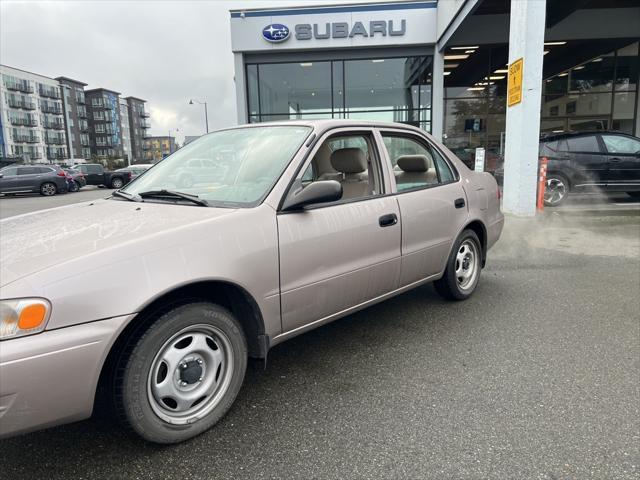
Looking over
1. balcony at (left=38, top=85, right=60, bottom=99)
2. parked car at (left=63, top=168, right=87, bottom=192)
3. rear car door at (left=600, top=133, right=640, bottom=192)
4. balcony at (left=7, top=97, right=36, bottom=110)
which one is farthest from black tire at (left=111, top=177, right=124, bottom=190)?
balcony at (left=38, top=85, right=60, bottom=99)

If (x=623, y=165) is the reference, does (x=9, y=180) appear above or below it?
below

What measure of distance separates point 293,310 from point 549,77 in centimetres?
1834

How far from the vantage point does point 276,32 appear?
54.4 ft

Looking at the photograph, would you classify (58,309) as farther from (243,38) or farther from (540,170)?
(243,38)

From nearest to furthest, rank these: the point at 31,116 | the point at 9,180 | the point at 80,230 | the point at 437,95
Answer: the point at 80,230, the point at 437,95, the point at 9,180, the point at 31,116

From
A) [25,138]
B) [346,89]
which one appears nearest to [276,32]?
[346,89]

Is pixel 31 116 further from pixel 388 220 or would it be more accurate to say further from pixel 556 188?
pixel 388 220

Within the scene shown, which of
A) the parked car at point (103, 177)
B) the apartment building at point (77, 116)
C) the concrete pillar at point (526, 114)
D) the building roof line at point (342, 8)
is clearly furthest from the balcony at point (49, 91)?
the concrete pillar at point (526, 114)

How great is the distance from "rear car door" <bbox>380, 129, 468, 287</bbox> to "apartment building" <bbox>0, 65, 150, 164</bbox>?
74.5 metres

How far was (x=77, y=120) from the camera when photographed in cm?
10288

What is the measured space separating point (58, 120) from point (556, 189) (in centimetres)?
10557

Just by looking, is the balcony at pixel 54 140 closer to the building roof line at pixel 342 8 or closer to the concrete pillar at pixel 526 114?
the building roof line at pixel 342 8

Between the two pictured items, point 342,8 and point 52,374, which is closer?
point 52,374

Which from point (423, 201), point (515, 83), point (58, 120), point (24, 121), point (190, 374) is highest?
point (58, 120)
